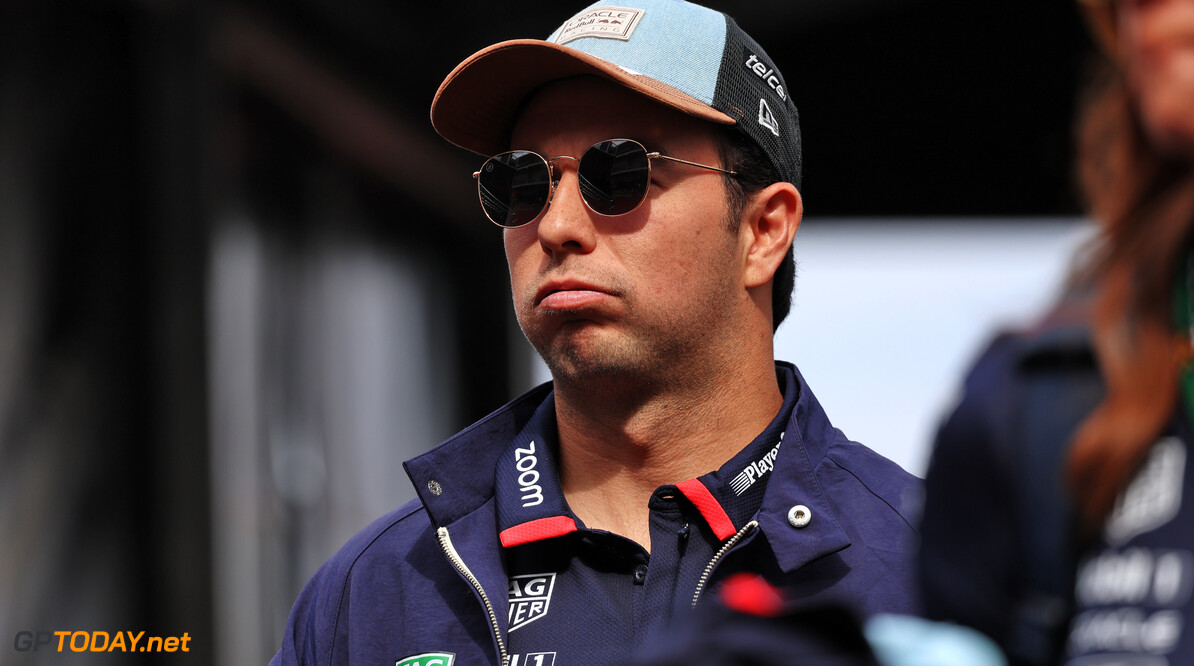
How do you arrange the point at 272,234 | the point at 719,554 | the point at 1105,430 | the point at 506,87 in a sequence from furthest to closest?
the point at 272,234
the point at 506,87
the point at 719,554
the point at 1105,430

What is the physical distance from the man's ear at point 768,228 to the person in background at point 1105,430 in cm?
140

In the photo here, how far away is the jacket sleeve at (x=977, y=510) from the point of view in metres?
1.10

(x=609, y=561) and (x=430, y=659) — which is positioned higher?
(x=609, y=561)

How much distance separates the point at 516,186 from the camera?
2.48 m

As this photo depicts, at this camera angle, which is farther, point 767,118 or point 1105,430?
point 767,118

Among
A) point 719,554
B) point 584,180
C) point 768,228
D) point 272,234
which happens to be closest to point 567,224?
point 584,180

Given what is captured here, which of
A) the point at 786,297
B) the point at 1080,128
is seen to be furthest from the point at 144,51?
the point at 1080,128

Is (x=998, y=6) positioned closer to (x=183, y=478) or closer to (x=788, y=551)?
(x=183, y=478)

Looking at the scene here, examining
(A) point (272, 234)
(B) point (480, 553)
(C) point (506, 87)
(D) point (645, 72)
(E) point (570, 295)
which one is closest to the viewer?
(B) point (480, 553)

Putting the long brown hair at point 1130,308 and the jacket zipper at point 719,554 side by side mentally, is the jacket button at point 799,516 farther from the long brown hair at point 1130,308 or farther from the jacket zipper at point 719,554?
the long brown hair at point 1130,308

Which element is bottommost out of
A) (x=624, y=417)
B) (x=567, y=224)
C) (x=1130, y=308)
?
(x=1130, y=308)

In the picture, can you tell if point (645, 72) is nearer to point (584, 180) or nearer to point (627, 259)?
point (584, 180)

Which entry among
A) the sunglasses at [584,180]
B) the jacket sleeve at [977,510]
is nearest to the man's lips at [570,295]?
the sunglasses at [584,180]

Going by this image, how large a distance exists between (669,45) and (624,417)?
2.38ft
